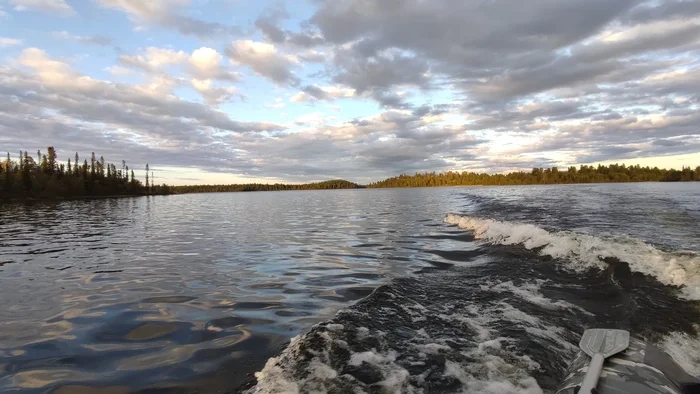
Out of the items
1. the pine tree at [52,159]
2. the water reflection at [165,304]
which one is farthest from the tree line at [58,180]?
the water reflection at [165,304]

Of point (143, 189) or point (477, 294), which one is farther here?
point (143, 189)

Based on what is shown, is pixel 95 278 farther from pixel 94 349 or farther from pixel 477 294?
pixel 477 294

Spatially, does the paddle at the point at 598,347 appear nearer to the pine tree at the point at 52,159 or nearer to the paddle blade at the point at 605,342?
the paddle blade at the point at 605,342

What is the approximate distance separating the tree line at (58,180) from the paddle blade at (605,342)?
137 meters

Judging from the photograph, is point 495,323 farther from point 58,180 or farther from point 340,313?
point 58,180

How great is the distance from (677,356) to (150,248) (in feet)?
57.3

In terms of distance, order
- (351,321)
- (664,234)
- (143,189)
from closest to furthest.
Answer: (351,321) → (664,234) → (143,189)

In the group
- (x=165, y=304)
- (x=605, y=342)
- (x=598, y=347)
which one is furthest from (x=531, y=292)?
(x=165, y=304)

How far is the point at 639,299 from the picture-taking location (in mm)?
7672

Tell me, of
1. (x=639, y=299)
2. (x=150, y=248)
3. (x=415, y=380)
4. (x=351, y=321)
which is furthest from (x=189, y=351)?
(x=150, y=248)

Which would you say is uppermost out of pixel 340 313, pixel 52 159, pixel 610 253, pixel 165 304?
pixel 52 159

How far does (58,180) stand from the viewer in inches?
4584

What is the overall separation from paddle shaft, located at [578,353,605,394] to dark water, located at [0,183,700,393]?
40.9 inches

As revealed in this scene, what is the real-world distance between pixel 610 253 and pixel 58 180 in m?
149
